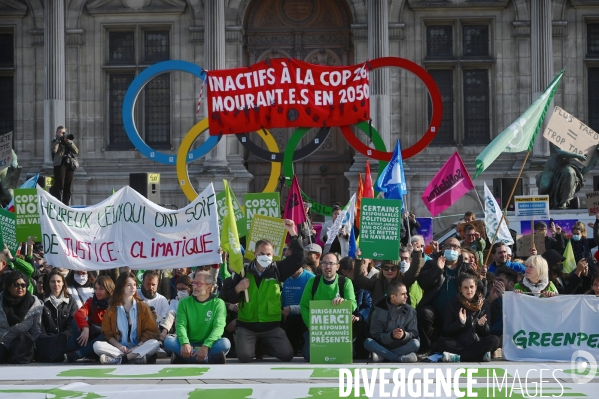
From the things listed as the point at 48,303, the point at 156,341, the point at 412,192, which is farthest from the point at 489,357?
the point at 412,192

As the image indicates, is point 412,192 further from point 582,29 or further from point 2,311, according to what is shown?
point 2,311

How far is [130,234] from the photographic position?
15.8m

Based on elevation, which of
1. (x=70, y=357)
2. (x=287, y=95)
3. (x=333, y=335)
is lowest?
Answer: (x=70, y=357)

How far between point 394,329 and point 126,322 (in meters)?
3.17

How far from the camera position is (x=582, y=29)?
3106cm

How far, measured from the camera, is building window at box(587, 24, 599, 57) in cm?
3120

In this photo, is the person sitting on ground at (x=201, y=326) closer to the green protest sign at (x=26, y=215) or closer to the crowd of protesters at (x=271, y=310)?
the crowd of protesters at (x=271, y=310)

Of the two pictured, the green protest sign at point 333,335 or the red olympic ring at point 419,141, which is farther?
the red olympic ring at point 419,141

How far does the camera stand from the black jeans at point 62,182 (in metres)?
25.4

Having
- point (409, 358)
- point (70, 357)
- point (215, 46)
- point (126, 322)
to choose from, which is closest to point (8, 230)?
point (70, 357)

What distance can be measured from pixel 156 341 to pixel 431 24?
1848 cm

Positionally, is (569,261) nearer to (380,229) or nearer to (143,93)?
(380,229)

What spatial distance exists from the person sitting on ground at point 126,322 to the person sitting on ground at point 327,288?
70.2 inches

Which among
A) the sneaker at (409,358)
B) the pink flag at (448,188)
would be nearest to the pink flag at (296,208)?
the pink flag at (448,188)
